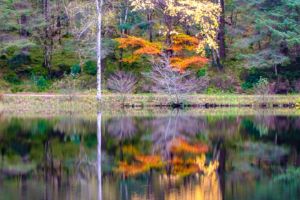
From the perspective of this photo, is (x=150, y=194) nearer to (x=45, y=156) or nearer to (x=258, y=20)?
(x=45, y=156)

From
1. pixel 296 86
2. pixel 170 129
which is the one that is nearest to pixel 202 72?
pixel 296 86

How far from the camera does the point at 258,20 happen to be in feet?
100

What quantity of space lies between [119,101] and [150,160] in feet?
56.7

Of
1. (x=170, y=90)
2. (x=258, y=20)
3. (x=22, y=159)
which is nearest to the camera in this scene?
(x=22, y=159)

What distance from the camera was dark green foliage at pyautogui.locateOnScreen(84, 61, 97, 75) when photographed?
3369 cm

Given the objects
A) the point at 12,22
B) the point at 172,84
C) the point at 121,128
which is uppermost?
the point at 12,22

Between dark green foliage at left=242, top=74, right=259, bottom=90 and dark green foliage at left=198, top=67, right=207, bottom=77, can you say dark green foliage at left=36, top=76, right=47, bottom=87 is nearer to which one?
dark green foliage at left=198, top=67, right=207, bottom=77

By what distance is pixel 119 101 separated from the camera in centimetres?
2831

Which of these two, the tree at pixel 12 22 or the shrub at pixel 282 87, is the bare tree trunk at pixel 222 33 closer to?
the shrub at pixel 282 87

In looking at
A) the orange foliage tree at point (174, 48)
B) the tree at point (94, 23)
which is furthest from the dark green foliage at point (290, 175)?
the orange foliage tree at point (174, 48)

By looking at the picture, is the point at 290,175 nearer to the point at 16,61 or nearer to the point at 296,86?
the point at 296,86

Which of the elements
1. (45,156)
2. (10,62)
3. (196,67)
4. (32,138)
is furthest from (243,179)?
(10,62)

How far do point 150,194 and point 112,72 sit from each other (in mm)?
25656

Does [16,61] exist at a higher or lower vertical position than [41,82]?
higher
